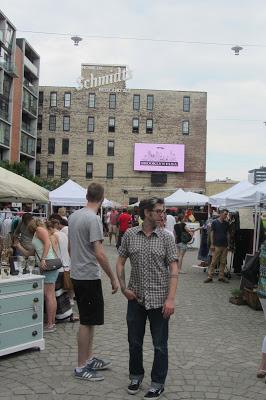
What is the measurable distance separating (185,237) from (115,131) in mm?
55344

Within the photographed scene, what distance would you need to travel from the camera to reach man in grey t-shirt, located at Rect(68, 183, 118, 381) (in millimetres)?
5047

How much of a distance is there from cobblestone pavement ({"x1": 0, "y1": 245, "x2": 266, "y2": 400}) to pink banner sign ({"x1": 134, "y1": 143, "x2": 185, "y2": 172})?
59.0 metres

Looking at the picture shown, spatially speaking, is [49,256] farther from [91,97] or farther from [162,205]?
[91,97]

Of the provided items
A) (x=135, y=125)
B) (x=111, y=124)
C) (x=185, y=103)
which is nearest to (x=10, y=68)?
(x=111, y=124)

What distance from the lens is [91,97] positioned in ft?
227

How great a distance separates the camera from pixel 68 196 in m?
19.4

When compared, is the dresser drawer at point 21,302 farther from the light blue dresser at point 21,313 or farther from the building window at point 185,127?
the building window at point 185,127

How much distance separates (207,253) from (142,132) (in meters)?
53.9

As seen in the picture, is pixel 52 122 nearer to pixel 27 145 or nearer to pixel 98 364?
pixel 27 145

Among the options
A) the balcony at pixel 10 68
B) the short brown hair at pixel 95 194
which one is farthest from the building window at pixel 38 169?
the short brown hair at pixel 95 194

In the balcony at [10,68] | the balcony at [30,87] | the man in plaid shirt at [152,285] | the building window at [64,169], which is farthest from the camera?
the building window at [64,169]

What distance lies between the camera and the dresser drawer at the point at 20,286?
583cm

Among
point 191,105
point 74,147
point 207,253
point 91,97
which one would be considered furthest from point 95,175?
point 207,253

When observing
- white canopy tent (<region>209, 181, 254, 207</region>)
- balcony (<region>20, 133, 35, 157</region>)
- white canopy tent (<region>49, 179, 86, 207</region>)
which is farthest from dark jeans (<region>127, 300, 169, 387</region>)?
balcony (<region>20, 133, 35, 157</region>)
